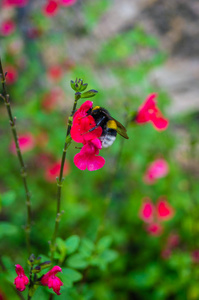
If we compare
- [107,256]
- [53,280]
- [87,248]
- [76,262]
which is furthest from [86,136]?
[107,256]

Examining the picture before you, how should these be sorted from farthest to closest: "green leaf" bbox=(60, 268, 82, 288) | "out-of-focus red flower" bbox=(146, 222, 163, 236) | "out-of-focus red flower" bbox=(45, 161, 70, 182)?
"out-of-focus red flower" bbox=(45, 161, 70, 182)
"out-of-focus red flower" bbox=(146, 222, 163, 236)
"green leaf" bbox=(60, 268, 82, 288)

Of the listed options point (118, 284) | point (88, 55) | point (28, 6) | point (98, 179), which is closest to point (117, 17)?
point (88, 55)

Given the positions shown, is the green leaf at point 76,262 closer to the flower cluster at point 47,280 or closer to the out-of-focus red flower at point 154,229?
the flower cluster at point 47,280

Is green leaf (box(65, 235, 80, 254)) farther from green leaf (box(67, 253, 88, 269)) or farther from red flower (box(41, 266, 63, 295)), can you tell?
red flower (box(41, 266, 63, 295))

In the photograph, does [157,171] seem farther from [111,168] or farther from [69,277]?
[69,277]

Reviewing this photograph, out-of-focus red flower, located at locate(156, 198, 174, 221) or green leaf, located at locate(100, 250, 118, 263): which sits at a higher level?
out-of-focus red flower, located at locate(156, 198, 174, 221)

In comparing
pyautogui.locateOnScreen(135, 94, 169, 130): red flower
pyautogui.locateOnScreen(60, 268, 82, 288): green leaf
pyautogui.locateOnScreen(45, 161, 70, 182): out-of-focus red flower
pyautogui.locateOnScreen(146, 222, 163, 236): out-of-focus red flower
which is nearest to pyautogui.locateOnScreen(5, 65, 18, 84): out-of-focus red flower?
pyautogui.locateOnScreen(45, 161, 70, 182): out-of-focus red flower
